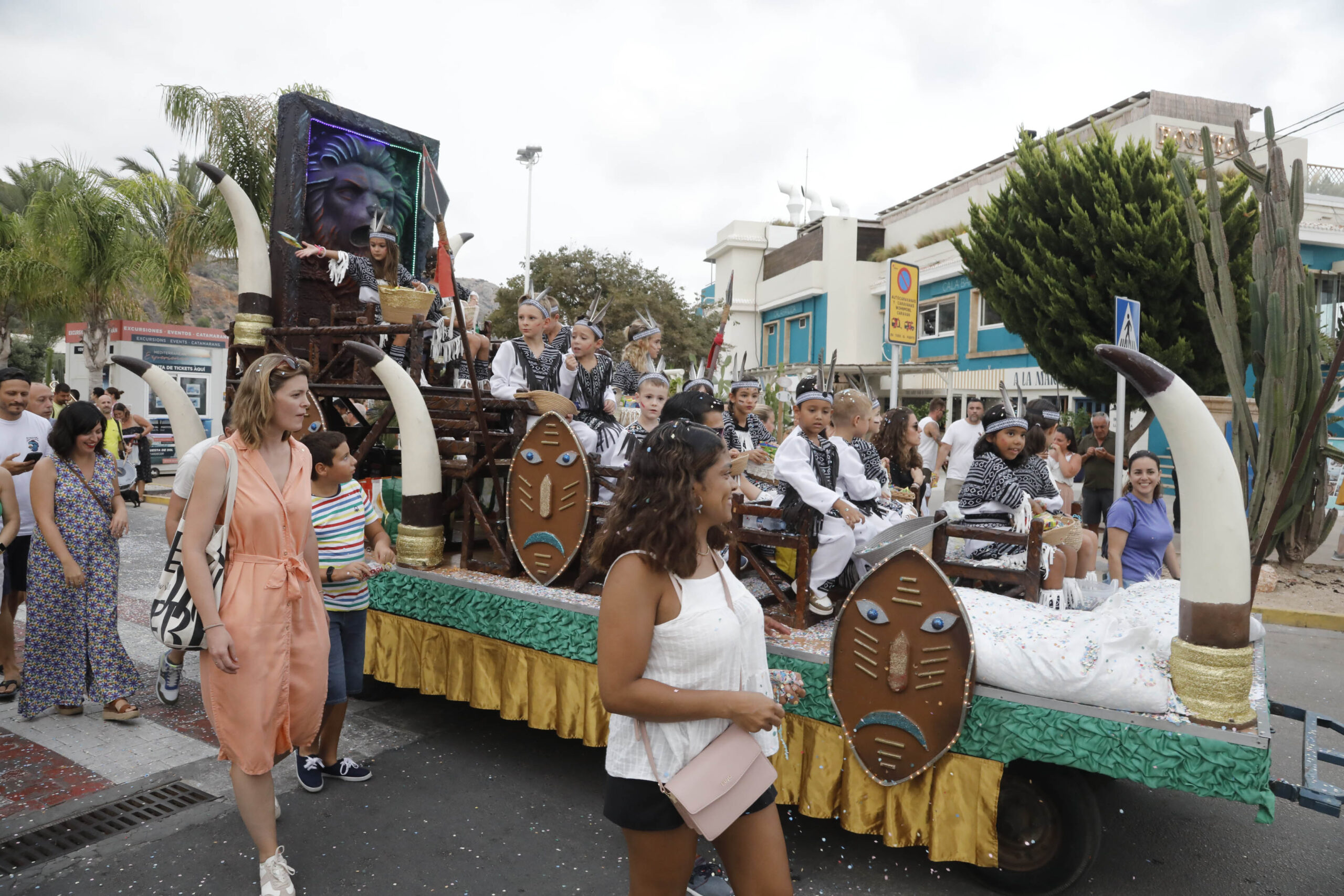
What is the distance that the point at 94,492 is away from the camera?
4766 millimetres

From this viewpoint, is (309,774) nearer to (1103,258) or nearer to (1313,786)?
(1313,786)

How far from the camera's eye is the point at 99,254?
61.6ft

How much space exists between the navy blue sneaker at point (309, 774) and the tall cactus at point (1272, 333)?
22.1ft

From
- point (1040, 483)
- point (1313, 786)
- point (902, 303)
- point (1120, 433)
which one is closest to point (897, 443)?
point (1040, 483)

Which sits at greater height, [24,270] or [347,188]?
[24,270]

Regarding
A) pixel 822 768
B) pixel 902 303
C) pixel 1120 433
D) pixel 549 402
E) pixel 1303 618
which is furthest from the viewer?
pixel 902 303

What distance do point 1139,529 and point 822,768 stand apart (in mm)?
2861

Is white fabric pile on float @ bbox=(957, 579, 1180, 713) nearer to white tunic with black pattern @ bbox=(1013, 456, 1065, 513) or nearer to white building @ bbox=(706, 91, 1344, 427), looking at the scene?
white tunic with black pattern @ bbox=(1013, 456, 1065, 513)

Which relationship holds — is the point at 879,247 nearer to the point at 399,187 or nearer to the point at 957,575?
the point at 399,187

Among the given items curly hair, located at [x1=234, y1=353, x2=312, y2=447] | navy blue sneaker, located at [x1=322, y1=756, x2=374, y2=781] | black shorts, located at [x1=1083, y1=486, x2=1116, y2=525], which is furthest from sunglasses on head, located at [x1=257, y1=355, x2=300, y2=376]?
black shorts, located at [x1=1083, y1=486, x2=1116, y2=525]

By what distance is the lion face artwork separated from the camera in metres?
6.20

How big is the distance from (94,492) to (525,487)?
2.38 m

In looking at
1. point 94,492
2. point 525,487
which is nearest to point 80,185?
point 94,492

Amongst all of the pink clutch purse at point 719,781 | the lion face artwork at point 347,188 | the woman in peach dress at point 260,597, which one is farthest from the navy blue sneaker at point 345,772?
the lion face artwork at point 347,188
